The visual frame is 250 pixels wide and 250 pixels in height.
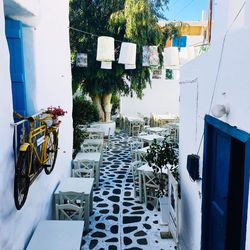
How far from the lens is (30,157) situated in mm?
4359

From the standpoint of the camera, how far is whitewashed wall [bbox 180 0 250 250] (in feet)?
9.29

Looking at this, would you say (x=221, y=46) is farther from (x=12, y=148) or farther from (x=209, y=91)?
(x=12, y=148)

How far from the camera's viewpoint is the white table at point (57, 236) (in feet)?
14.1

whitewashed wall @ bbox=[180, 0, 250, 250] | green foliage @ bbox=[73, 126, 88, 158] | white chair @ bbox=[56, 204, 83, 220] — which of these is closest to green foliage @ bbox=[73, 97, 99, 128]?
green foliage @ bbox=[73, 126, 88, 158]

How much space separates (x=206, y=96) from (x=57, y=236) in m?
3.11

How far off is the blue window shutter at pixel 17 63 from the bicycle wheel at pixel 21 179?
3.12 ft

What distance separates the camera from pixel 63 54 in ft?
25.8

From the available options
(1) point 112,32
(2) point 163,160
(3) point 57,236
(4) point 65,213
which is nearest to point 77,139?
(2) point 163,160

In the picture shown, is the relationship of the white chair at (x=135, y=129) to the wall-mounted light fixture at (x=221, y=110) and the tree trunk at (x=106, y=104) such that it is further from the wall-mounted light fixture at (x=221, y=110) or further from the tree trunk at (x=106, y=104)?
the wall-mounted light fixture at (x=221, y=110)

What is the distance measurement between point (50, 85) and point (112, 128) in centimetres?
944

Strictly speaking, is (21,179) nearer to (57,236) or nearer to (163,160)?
(57,236)

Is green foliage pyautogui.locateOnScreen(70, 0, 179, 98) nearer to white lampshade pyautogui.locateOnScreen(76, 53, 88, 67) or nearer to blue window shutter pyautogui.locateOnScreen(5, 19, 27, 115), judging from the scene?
white lampshade pyautogui.locateOnScreen(76, 53, 88, 67)

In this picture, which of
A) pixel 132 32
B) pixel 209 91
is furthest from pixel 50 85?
pixel 132 32

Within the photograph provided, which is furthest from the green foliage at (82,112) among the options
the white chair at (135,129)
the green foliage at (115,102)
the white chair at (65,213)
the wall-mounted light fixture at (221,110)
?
the wall-mounted light fixture at (221,110)
